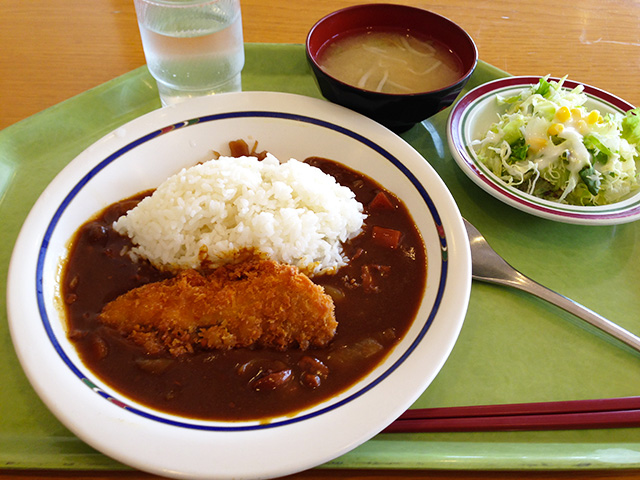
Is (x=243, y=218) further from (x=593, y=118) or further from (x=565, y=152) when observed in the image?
(x=593, y=118)

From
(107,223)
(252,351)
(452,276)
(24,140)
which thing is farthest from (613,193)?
(24,140)

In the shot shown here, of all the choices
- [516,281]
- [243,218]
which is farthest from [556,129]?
[243,218]

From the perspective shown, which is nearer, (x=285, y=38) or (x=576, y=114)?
(x=576, y=114)

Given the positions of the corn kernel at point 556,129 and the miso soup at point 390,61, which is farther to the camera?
the miso soup at point 390,61

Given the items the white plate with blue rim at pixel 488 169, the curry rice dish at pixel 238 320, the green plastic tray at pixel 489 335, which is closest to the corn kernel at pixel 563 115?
the white plate with blue rim at pixel 488 169

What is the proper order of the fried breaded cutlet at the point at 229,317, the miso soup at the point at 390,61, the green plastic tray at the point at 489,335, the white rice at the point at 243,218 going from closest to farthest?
the green plastic tray at the point at 489,335 < the fried breaded cutlet at the point at 229,317 < the white rice at the point at 243,218 < the miso soup at the point at 390,61

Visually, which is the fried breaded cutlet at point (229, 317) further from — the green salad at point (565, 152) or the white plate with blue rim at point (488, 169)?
the green salad at point (565, 152)
